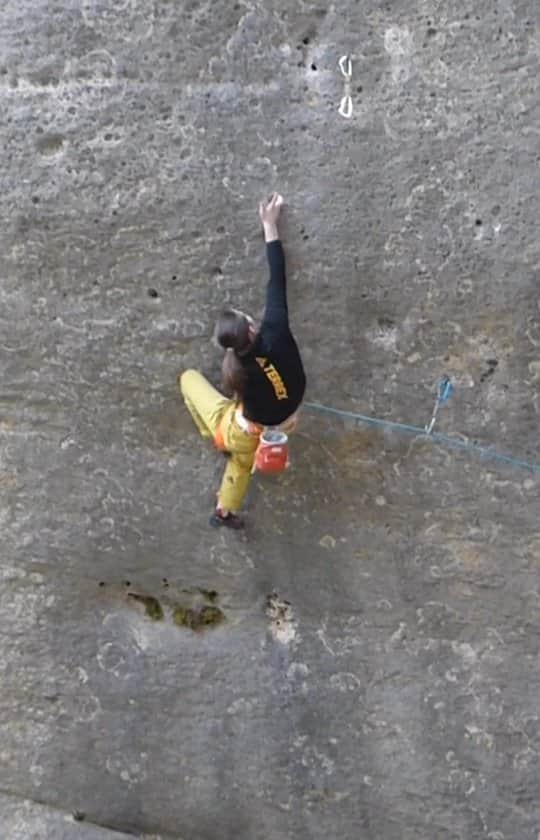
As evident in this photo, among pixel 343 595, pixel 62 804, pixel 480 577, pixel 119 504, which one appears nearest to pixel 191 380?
pixel 119 504

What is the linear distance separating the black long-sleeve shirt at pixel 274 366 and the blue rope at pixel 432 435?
10.6 inches

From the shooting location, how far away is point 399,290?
11.3 ft

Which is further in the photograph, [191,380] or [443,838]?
[443,838]

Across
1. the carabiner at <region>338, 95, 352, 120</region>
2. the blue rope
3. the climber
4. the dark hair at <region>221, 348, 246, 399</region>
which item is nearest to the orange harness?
the climber

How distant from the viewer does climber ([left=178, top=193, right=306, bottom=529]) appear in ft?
10.3

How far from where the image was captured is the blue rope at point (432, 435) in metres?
3.53

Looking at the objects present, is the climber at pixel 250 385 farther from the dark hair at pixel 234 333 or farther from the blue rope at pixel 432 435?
the blue rope at pixel 432 435

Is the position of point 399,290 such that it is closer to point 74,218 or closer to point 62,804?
point 74,218

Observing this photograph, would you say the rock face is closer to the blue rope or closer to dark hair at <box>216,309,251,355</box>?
the blue rope

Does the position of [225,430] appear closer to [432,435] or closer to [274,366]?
[274,366]

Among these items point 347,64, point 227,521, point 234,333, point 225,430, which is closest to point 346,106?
point 347,64

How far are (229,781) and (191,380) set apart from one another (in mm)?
1537

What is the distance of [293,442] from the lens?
365 centimetres

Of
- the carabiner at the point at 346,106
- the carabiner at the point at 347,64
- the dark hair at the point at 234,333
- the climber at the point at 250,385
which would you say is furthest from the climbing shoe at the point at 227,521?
the carabiner at the point at 347,64
